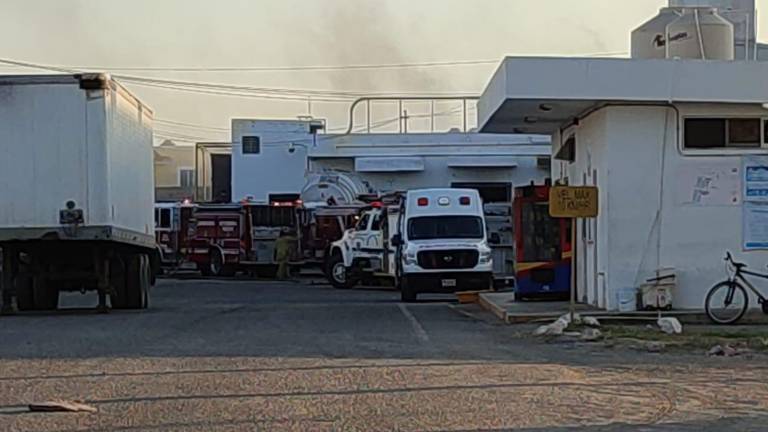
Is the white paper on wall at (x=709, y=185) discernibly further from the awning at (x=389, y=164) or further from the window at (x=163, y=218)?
the awning at (x=389, y=164)

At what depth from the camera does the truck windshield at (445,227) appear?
31.4 meters

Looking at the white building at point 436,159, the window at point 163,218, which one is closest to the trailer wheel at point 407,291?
the window at point 163,218

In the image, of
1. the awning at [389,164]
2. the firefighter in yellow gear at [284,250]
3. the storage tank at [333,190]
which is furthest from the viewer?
the awning at [389,164]

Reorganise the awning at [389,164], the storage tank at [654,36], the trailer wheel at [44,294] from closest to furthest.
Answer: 1. the storage tank at [654,36]
2. the trailer wheel at [44,294]
3. the awning at [389,164]

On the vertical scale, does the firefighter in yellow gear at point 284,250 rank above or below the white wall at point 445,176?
below

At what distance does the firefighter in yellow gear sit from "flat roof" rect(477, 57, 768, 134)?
82.1 ft

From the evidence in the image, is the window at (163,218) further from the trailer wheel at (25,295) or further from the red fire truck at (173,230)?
the trailer wheel at (25,295)

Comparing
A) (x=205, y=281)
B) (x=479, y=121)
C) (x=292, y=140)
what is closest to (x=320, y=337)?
(x=479, y=121)

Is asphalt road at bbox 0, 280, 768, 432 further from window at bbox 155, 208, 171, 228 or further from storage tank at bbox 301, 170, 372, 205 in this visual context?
window at bbox 155, 208, 171, 228

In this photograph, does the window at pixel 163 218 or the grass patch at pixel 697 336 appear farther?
the window at pixel 163 218

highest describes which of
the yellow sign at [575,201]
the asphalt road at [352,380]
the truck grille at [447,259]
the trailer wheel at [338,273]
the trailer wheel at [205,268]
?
the yellow sign at [575,201]

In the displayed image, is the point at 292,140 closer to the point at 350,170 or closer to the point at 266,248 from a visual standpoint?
the point at 350,170

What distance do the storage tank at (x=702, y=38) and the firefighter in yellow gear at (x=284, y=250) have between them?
2463cm

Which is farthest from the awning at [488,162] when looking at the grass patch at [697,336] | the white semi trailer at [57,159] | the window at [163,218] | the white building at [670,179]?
the grass patch at [697,336]
